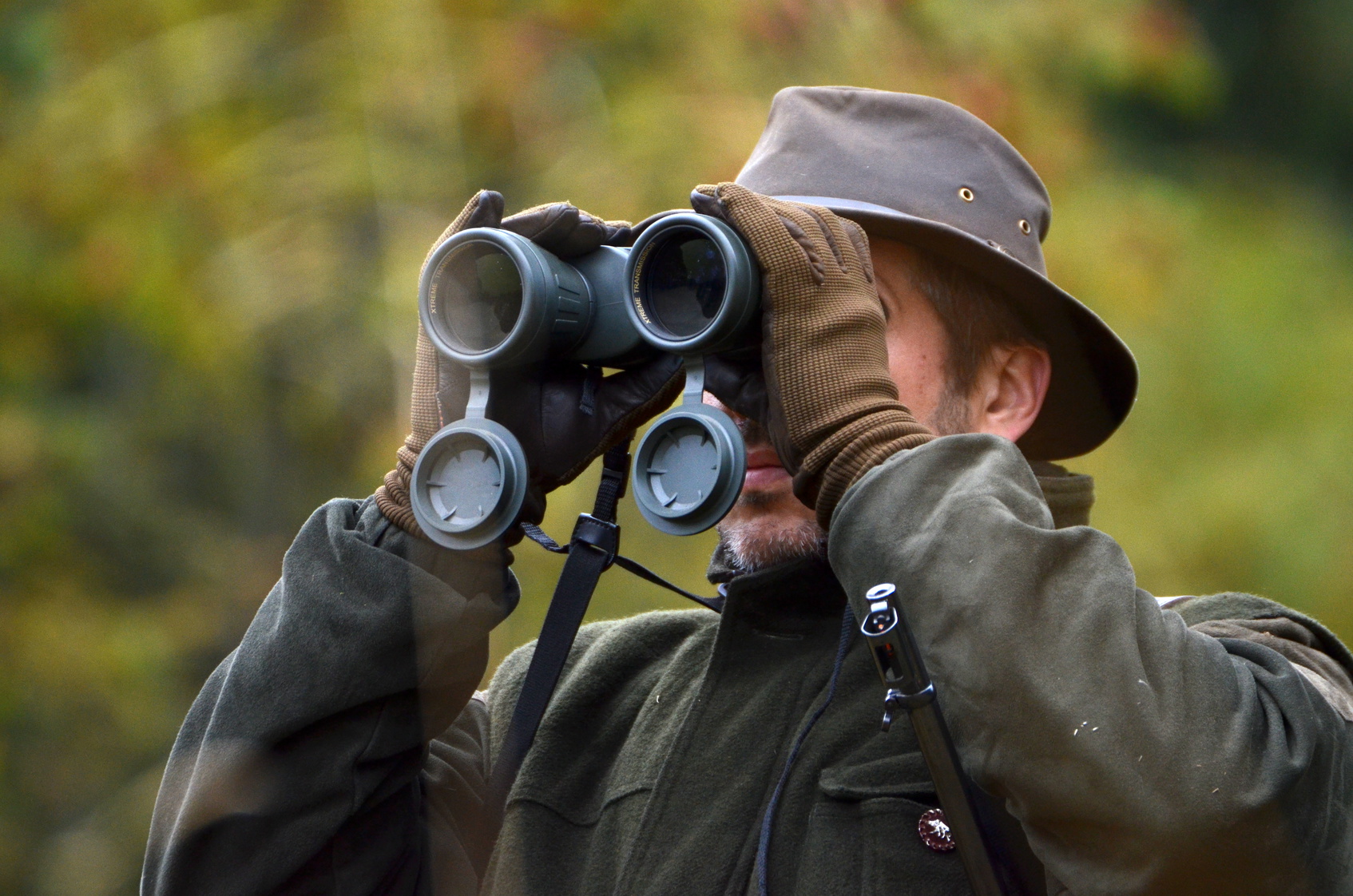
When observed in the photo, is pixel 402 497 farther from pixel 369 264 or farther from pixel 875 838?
pixel 369 264

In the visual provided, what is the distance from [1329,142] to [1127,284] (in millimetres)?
2351

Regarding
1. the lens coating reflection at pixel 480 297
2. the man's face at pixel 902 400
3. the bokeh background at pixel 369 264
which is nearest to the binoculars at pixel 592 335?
Result: the lens coating reflection at pixel 480 297

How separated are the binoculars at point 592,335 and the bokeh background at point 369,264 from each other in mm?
2732

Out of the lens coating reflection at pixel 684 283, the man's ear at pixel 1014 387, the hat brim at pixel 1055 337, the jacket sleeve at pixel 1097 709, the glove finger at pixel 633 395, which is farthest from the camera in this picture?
the man's ear at pixel 1014 387

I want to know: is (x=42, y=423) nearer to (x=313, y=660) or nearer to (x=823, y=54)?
(x=823, y=54)

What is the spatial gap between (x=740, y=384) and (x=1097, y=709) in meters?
0.51

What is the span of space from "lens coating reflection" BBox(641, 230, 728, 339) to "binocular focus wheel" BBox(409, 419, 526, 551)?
212 mm

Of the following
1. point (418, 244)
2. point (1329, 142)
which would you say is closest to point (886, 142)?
point (418, 244)

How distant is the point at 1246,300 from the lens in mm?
5504

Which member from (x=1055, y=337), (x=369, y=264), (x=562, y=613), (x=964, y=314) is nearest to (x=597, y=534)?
(x=562, y=613)

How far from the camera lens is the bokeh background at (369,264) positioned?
179 inches

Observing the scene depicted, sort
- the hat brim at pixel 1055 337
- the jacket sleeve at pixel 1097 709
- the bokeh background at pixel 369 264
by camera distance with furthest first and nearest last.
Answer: the bokeh background at pixel 369 264, the hat brim at pixel 1055 337, the jacket sleeve at pixel 1097 709

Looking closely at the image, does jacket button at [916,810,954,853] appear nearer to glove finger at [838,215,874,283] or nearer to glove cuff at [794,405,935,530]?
glove cuff at [794,405,935,530]

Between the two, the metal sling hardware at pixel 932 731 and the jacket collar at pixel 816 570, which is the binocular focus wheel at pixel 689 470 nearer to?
the metal sling hardware at pixel 932 731
